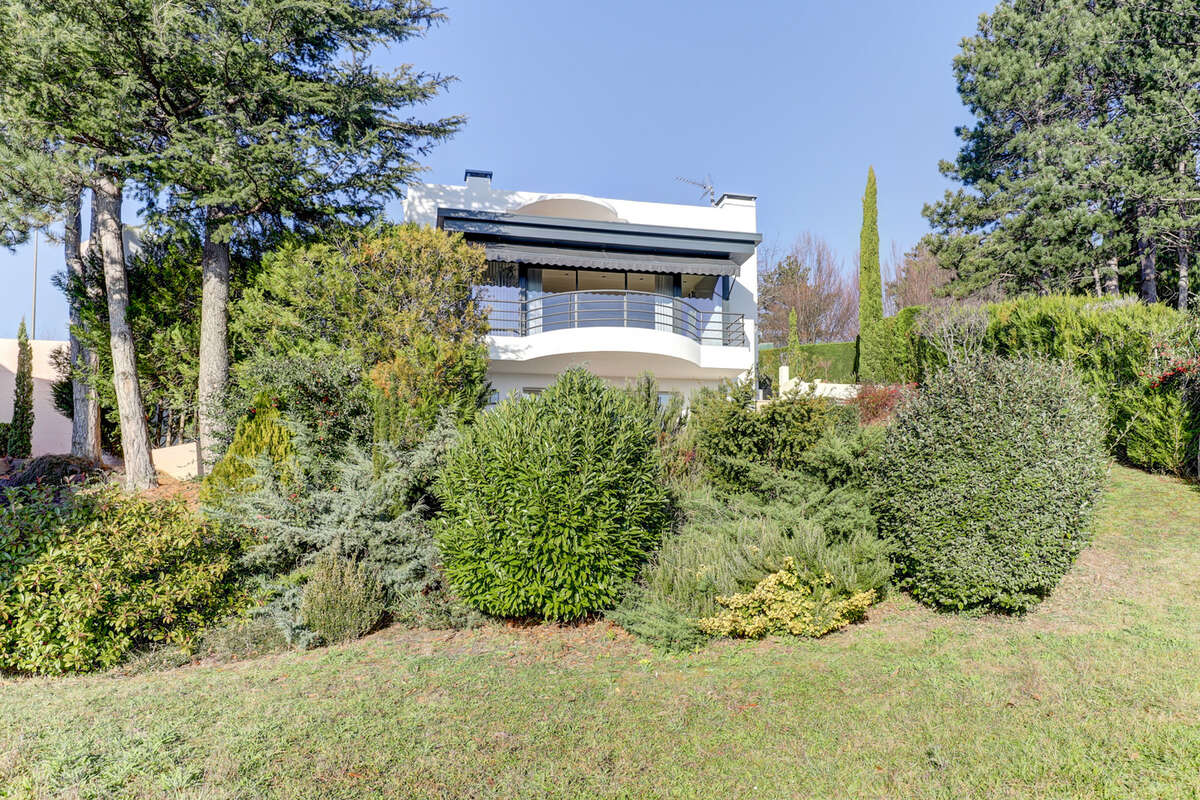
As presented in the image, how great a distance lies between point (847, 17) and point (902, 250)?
36900 mm

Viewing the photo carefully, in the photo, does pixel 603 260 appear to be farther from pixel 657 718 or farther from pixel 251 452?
pixel 657 718

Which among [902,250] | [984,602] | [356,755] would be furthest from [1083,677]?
[902,250]

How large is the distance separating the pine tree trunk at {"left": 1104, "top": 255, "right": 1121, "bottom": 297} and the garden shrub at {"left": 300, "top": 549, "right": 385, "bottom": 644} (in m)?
24.4

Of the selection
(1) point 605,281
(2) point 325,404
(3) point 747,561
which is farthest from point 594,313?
(3) point 747,561

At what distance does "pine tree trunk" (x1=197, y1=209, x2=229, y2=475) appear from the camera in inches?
551

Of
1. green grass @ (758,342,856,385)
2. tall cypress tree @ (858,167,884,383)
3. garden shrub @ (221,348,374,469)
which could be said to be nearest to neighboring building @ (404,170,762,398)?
garden shrub @ (221,348,374,469)

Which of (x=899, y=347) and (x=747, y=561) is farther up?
(x=899, y=347)

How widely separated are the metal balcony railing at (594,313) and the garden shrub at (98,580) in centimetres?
1045

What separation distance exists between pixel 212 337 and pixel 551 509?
1139cm

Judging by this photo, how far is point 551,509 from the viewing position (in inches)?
289

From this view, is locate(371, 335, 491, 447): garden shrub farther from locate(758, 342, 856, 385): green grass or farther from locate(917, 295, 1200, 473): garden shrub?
locate(758, 342, 856, 385): green grass

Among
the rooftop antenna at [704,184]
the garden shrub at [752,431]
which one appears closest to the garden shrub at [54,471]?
the garden shrub at [752,431]

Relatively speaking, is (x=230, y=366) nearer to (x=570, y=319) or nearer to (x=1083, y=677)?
(x=570, y=319)

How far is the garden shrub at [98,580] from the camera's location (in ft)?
21.6
